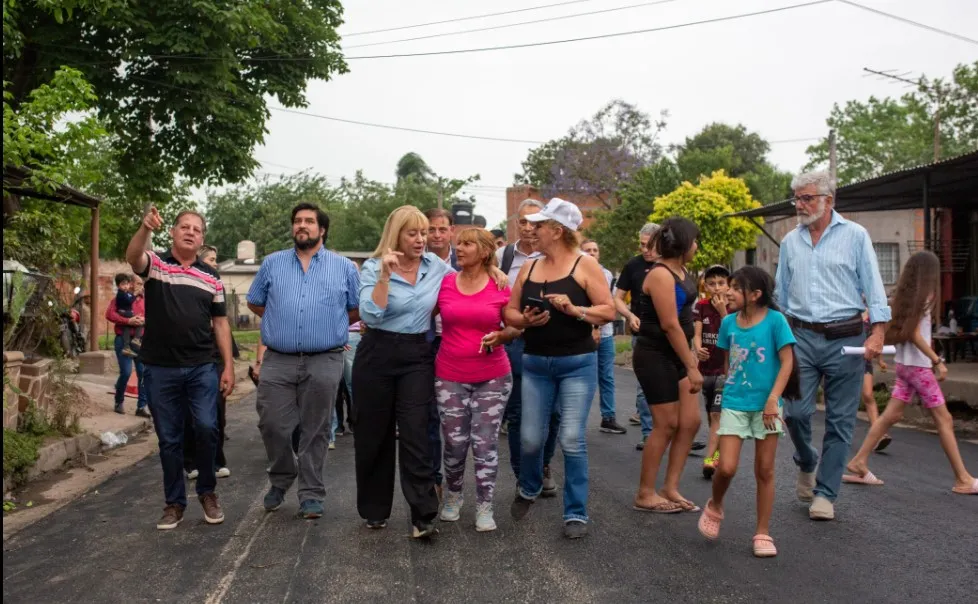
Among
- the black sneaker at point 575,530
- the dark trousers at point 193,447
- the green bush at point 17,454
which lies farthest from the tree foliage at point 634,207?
the black sneaker at point 575,530

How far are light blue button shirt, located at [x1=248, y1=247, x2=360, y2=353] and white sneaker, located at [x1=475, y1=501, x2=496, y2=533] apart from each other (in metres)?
1.51

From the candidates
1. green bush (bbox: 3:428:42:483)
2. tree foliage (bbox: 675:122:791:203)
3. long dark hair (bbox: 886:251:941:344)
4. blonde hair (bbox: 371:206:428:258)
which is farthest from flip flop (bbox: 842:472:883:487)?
tree foliage (bbox: 675:122:791:203)

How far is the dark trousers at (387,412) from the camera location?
237 inches

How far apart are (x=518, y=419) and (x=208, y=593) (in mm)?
2958

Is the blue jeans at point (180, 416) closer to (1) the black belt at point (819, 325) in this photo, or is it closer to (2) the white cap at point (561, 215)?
(2) the white cap at point (561, 215)

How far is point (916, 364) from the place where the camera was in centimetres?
759

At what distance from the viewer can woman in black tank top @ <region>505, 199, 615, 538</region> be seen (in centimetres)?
579

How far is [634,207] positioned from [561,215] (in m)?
37.5

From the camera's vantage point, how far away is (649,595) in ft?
15.1

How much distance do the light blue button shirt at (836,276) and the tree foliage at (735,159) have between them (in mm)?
47633

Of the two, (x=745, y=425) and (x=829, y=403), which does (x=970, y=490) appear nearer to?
(x=829, y=403)

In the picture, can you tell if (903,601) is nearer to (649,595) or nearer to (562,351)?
(649,595)

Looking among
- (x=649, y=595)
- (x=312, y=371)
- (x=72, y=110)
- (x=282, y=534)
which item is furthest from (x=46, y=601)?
(x=72, y=110)

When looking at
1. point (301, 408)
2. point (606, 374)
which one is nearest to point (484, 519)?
point (301, 408)
